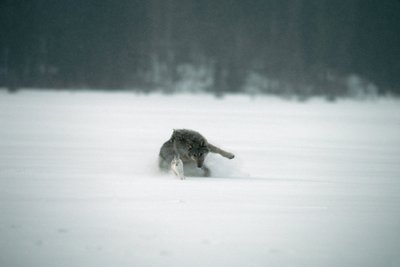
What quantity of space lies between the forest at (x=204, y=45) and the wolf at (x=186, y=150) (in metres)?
87.5

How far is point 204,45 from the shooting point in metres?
132

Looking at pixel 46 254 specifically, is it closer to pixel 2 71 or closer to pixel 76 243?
pixel 76 243

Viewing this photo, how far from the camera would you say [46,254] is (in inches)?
272

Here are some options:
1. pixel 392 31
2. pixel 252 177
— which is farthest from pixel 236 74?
pixel 252 177

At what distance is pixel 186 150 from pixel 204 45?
122m

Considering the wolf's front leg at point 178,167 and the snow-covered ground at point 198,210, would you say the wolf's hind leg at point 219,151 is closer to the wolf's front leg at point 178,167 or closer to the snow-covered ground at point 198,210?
the snow-covered ground at point 198,210

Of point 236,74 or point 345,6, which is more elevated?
point 345,6

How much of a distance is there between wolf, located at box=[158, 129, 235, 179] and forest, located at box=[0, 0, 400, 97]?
287ft

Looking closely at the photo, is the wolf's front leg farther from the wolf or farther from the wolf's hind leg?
the wolf's hind leg

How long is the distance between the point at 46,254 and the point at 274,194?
4.07 m

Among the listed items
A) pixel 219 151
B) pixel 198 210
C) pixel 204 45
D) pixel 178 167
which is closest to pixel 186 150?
pixel 178 167

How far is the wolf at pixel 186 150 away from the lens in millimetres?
11125

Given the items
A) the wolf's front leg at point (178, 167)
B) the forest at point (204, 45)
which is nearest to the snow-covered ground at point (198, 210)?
the wolf's front leg at point (178, 167)

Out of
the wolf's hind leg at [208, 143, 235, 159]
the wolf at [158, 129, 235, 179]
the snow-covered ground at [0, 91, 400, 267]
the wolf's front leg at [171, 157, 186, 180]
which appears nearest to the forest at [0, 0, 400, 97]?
the snow-covered ground at [0, 91, 400, 267]
